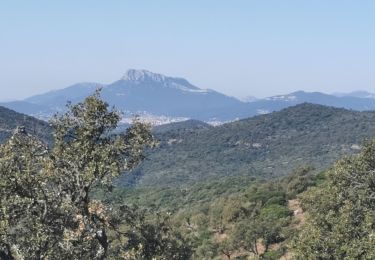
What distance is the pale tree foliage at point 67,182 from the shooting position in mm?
15344

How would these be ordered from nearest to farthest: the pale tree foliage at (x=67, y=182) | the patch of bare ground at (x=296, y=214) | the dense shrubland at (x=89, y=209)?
the pale tree foliage at (x=67, y=182) → the dense shrubland at (x=89, y=209) → the patch of bare ground at (x=296, y=214)

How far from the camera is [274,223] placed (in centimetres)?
6000

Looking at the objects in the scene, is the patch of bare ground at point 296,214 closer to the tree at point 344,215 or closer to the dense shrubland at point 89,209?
the tree at point 344,215

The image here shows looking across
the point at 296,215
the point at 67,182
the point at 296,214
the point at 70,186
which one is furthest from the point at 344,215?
the point at 296,214

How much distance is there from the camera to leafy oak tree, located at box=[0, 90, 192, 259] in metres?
15.4

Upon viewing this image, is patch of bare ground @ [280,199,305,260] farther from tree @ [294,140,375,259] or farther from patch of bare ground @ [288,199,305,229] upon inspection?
tree @ [294,140,375,259]

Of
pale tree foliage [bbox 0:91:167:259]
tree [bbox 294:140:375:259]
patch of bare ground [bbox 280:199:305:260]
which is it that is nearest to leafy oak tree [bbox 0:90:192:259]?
pale tree foliage [bbox 0:91:167:259]

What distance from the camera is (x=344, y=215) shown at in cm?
2858

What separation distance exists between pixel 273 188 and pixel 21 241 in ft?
236

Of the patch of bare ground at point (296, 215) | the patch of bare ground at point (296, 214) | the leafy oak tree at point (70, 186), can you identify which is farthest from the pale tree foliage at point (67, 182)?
the patch of bare ground at point (296, 214)

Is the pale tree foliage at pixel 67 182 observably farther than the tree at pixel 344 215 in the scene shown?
No

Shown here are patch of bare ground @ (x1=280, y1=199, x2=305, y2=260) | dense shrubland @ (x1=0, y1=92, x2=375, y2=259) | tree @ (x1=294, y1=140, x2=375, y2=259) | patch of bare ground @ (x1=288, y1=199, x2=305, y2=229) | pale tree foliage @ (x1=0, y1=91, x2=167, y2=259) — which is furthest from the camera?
patch of bare ground @ (x1=288, y1=199, x2=305, y2=229)

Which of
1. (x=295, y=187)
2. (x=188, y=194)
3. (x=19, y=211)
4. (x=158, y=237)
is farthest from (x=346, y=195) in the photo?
(x=188, y=194)

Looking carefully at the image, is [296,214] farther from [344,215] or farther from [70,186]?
[70,186]
